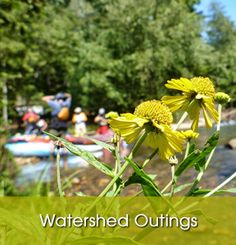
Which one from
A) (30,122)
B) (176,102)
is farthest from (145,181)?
(30,122)

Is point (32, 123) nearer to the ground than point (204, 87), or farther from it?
nearer to the ground

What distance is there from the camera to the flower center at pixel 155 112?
0.68 m

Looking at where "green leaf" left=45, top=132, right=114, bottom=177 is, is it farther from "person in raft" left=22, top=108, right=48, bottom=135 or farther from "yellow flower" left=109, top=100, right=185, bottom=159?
"person in raft" left=22, top=108, right=48, bottom=135

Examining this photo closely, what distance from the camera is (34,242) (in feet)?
2.09

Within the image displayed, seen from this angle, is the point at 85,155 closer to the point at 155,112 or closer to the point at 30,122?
the point at 155,112

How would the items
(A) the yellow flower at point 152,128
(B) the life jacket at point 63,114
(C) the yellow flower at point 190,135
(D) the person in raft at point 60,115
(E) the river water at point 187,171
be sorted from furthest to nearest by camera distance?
(B) the life jacket at point 63,114
(D) the person in raft at point 60,115
(E) the river water at point 187,171
(C) the yellow flower at point 190,135
(A) the yellow flower at point 152,128

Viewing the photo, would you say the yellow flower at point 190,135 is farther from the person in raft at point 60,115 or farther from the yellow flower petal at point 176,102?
the person in raft at point 60,115

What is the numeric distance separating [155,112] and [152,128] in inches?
1.1

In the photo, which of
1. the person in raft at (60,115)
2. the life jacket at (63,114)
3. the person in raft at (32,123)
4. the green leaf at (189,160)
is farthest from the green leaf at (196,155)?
the person in raft at (32,123)

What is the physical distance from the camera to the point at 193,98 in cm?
75

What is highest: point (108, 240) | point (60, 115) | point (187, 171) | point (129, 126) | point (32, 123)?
point (129, 126)

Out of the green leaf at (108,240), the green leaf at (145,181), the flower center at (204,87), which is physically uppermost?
the flower center at (204,87)

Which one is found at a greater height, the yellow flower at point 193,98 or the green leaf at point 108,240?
the yellow flower at point 193,98

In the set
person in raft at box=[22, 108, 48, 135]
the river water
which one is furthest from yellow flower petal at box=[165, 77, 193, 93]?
person in raft at box=[22, 108, 48, 135]
